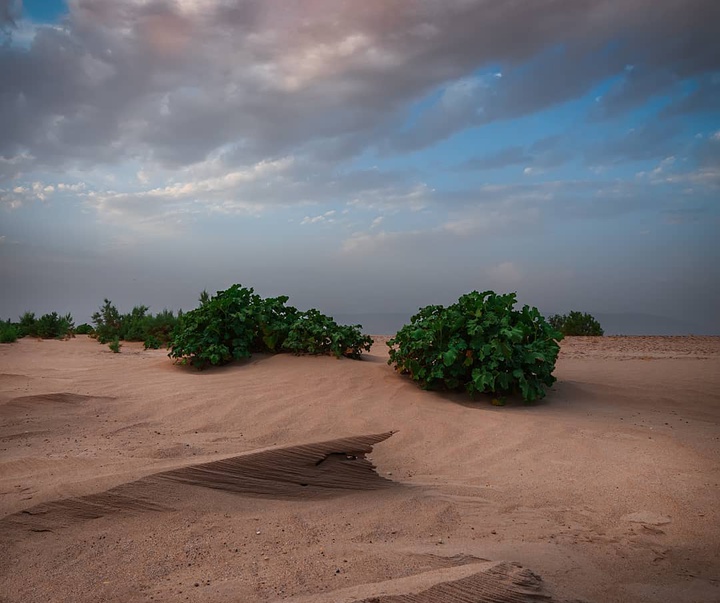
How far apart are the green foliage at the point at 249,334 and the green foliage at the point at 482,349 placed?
1.55m

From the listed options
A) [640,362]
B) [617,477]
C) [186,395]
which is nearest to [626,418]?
[617,477]

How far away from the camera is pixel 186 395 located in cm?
630

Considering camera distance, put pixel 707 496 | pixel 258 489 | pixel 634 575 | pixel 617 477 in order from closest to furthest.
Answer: pixel 634 575, pixel 258 489, pixel 707 496, pixel 617 477

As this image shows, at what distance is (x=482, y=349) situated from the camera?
20.9 ft

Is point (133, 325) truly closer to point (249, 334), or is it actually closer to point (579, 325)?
point (249, 334)

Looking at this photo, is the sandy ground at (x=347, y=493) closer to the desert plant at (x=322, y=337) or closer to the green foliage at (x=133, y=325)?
the desert plant at (x=322, y=337)

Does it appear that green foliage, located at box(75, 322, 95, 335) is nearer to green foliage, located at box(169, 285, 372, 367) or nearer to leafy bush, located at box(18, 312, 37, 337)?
leafy bush, located at box(18, 312, 37, 337)

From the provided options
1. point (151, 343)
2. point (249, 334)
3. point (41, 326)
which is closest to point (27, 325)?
point (41, 326)

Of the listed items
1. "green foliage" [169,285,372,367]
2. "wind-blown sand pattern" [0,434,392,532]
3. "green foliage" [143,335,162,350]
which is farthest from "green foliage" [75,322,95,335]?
"wind-blown sand pattern" [0,434,392,532]

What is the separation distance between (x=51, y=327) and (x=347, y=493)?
12378mm

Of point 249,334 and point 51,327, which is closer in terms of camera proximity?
point 249,334

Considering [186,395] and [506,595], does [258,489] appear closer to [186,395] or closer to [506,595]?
[506,595]

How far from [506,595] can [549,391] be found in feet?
17.0

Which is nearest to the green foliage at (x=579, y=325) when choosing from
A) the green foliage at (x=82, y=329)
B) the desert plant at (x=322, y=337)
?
the desert plant at (x=322, y=337)
